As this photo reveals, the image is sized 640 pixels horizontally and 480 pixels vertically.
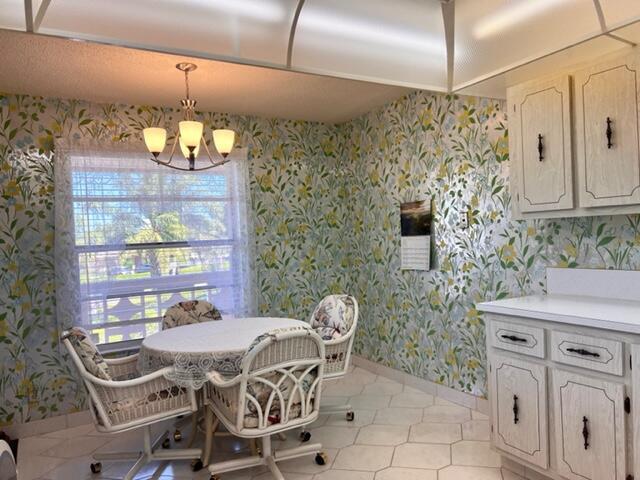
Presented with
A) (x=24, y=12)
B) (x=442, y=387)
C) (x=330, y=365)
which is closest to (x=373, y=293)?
(x=442, y=387)

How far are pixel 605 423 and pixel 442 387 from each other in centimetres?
172

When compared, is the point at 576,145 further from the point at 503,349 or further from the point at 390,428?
the point at 390,428

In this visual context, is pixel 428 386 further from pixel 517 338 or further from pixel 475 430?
pixel 517 338

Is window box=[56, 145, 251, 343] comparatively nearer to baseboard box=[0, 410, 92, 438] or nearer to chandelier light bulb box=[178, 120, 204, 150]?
baseboard box=[0, 410, 92, 438]

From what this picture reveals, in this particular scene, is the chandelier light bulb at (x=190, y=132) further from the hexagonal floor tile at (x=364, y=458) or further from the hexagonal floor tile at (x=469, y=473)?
the hexagonal floor tile at (x=469, y=473)

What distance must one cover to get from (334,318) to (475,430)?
1181mm

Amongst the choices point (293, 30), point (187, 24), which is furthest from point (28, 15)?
point (293, 30)

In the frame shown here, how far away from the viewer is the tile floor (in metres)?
2.54

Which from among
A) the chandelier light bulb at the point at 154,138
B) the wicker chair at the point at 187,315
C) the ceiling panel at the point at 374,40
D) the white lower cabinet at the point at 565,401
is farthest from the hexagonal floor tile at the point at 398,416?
the chandelier light bulb at the point at 154,138

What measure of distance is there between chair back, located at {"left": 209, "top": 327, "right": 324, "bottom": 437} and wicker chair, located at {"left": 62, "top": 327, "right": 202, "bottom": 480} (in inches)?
11.0

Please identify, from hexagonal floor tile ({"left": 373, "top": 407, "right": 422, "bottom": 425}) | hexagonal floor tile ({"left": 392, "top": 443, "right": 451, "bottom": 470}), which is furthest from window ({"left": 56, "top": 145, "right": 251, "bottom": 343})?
hexagonal floor tile ({"left": 392, "top": 443, "right": 451, "bottom": 470})

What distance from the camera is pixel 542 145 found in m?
2.46

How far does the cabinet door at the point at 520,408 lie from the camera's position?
2.22m

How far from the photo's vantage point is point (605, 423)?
1952 millimetres
